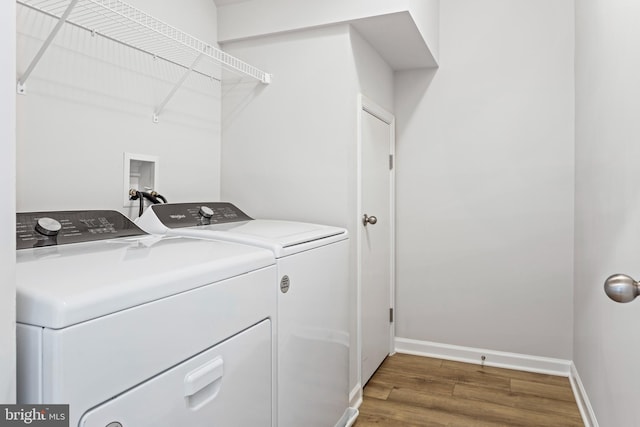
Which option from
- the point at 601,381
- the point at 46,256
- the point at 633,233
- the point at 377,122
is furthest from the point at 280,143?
the point at 601,381

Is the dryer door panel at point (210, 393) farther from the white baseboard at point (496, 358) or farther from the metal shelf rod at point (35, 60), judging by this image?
the white baseboard at point (496, 358)

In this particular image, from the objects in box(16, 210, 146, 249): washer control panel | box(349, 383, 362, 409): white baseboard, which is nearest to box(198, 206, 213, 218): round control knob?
box(16, 210, 146, 249): washer control panel

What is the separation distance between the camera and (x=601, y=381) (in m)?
1.79

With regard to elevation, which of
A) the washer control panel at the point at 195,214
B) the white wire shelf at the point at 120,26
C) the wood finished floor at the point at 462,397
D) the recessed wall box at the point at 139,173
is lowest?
the wood finished floor at the point at 462,397

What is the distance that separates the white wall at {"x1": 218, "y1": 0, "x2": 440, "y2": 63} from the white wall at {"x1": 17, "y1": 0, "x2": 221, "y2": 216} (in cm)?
15

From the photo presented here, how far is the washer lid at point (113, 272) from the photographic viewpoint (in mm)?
728

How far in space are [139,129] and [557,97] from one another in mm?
2321

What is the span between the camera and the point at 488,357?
2.78 m

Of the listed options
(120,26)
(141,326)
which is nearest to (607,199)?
(141,326)

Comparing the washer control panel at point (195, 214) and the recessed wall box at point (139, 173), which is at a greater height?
the recessed wall box at point (139, 173)

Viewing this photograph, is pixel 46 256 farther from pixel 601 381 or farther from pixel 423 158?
pixel 423 158

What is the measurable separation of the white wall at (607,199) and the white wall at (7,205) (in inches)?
59.9

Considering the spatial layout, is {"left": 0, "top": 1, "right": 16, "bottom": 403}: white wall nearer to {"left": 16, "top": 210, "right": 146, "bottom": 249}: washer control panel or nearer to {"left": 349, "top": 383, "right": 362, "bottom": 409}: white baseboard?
{"left": 16, "top": 210, "right": 146, "bottom": 249}: washer control panel

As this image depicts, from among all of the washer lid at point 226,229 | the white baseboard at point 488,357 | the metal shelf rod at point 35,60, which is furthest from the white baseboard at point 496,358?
the metal shelf rod at point 35,60
